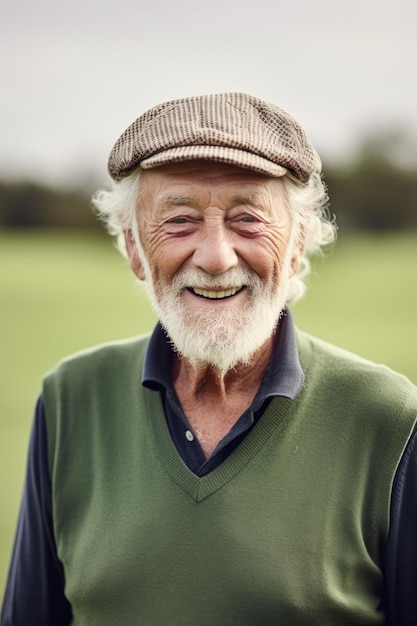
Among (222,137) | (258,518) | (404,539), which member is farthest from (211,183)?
(404,539)

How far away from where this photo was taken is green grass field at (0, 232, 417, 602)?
1369cm

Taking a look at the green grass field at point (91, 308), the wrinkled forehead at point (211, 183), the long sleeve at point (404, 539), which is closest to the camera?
the long sleeve at point (404, 539)

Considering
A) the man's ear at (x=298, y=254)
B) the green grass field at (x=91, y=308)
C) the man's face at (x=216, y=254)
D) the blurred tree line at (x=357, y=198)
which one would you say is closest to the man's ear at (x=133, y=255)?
the man's face at (x=216, y=254)

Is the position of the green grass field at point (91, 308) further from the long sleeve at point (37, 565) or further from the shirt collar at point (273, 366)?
the shirt collar at point (273, 366)

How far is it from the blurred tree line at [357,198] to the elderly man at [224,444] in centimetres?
3556

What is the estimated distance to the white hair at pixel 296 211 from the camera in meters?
2.45

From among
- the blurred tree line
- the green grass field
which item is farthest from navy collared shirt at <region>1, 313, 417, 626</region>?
the blurred tree line

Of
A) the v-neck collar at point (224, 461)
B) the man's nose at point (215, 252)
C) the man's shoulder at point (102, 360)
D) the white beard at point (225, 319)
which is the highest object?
the man's nose at point (215, 252)

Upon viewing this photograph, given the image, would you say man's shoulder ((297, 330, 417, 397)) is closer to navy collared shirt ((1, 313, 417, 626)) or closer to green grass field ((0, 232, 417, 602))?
navy collared shirt ((1, 313, 417, 626))

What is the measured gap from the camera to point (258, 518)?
7.25 feet

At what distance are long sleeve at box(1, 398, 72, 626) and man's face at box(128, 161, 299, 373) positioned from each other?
2.02ft

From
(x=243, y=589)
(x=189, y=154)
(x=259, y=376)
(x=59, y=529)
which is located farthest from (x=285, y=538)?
(x=189, y=154)

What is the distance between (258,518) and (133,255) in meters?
0.94

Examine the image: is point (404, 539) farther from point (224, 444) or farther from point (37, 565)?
point (37, 565)
